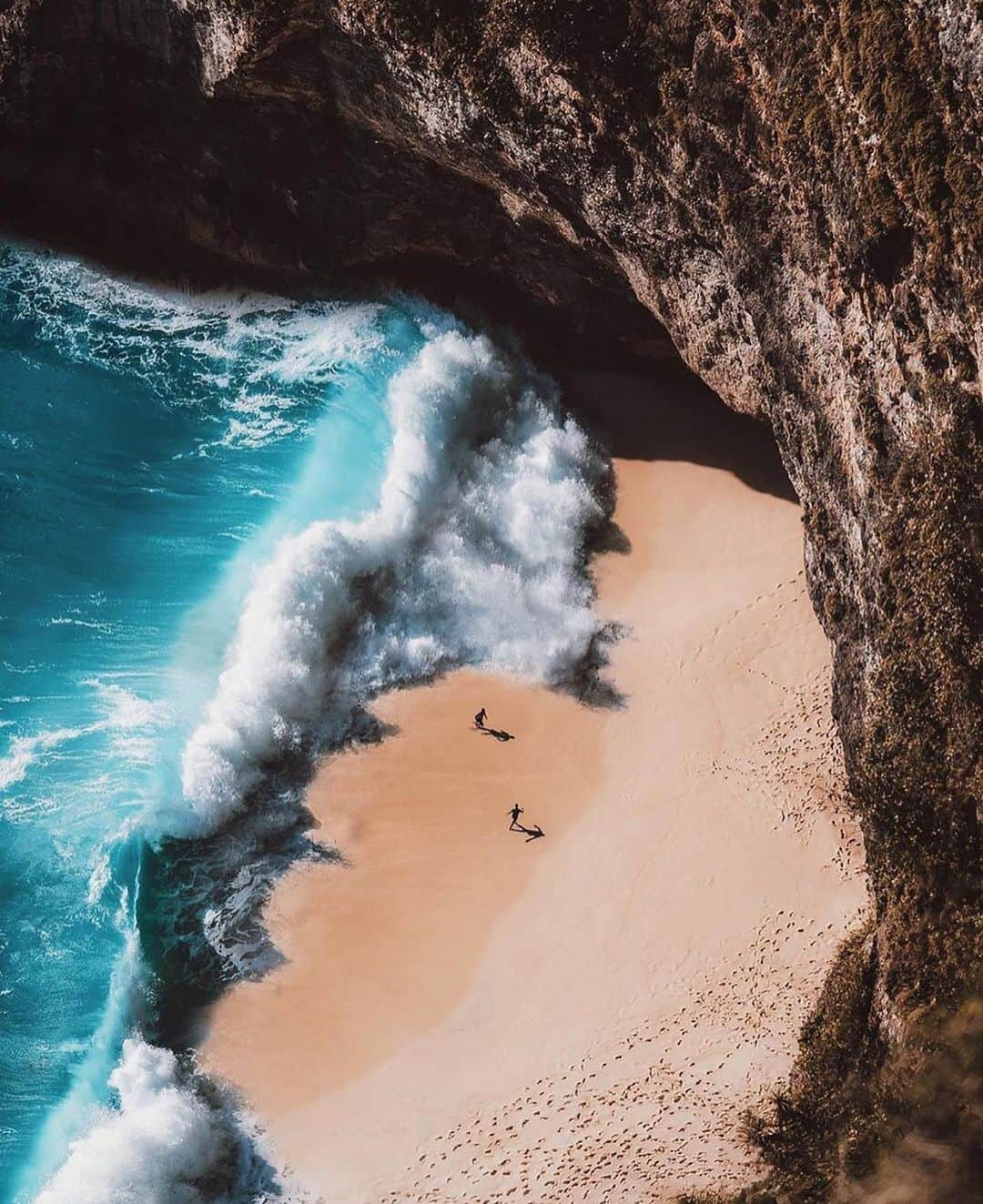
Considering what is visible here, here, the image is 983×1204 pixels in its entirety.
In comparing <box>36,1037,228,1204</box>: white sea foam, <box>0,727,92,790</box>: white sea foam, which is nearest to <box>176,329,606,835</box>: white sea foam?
<box>0,727,92,790</box>: white sea foam

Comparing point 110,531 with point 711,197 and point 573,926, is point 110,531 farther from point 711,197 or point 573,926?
point 711,197

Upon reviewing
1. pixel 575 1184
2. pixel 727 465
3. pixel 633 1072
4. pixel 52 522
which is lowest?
pixel 575 1184

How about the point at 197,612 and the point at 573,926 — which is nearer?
the point at 573,926

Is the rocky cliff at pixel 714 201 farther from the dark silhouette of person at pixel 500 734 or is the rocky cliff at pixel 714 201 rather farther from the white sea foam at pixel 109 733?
the white sea foam at pixel 109 733

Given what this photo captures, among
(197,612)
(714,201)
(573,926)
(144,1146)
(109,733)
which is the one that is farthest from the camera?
(197,612)

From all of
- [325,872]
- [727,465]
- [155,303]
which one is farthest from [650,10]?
[325,872]

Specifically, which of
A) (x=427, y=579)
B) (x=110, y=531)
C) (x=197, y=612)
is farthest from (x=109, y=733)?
(x=427, y=579)

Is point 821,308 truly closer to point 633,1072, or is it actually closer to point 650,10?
point 650,10
